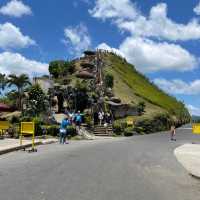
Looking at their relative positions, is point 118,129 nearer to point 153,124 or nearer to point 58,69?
point 153,124

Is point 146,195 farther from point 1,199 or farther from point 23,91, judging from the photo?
point 23,91

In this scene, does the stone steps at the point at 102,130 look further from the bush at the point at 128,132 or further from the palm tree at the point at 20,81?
the palm tree at the point at 20,81

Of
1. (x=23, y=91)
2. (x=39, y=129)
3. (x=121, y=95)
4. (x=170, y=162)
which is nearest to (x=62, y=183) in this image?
(x=170, y=162)

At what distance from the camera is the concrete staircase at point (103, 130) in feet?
144

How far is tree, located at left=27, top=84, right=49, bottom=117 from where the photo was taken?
5050 centimetres

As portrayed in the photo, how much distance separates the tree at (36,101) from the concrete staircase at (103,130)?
311 inches

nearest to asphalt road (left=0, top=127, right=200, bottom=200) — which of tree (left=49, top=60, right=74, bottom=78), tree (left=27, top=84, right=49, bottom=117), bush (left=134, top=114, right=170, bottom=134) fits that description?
tree (left=27, top=84, right=49, bottom=117)

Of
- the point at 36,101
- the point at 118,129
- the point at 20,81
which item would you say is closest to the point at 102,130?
the point at 118,129

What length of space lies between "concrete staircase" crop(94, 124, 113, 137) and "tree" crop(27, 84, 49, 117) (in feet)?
25.9

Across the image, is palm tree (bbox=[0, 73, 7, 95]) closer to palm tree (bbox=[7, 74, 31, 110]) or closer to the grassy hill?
palm tree (bbox=[7, 74, 31, 110])

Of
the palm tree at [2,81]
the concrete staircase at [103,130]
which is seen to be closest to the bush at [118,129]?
the concrete staircase at [103,130]

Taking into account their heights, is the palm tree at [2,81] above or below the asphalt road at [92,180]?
above

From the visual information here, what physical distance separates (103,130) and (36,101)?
11.0m

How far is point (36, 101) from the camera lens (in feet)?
171
